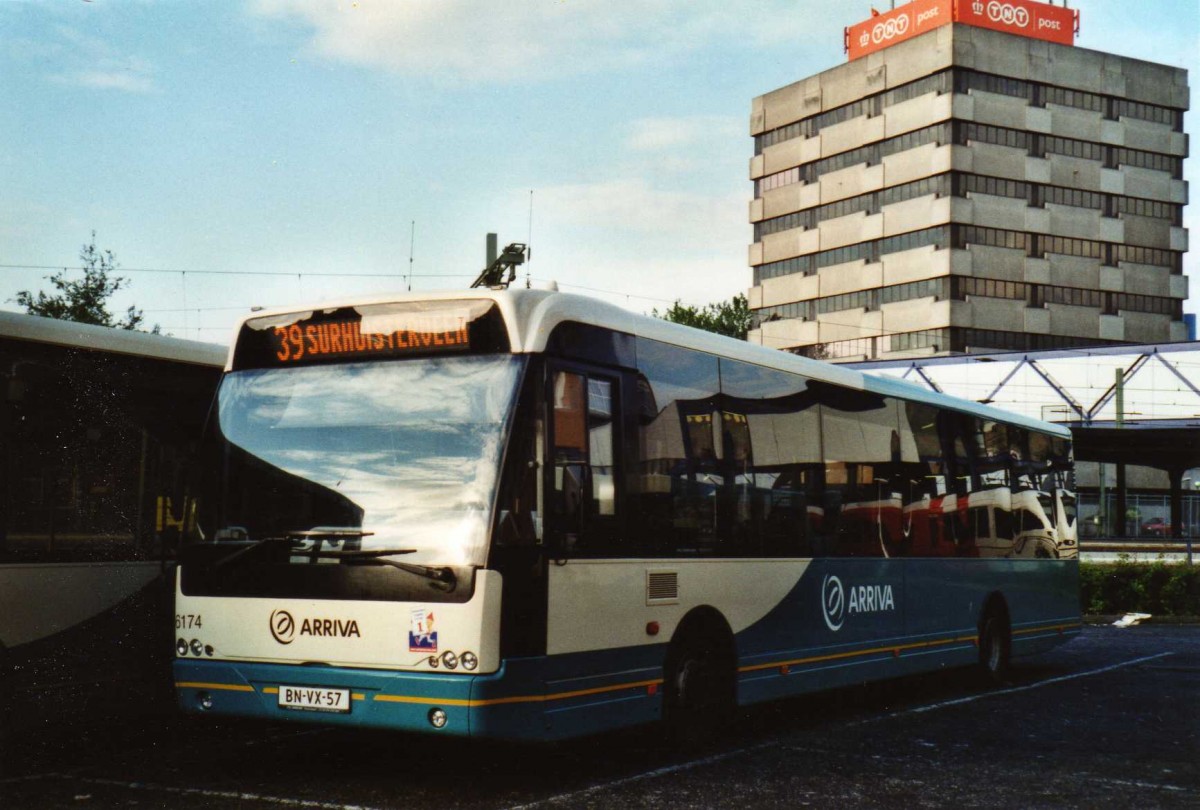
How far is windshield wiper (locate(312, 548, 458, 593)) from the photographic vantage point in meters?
8.18

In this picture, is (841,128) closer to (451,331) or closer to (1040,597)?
(1040,597)

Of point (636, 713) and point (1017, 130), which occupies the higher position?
point (1017, 130)

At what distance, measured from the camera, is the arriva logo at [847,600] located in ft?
39.4

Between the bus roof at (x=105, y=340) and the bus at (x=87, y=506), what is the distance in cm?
1

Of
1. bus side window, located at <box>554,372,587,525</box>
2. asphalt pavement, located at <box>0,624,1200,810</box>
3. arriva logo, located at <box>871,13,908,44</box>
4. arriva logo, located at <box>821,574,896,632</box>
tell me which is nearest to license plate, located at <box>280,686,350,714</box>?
asphalt pavement, located at <box>0,624,1200,810</box>

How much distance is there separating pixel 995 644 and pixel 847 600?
4.02m

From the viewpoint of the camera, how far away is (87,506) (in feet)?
33.0

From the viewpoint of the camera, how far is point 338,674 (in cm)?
852

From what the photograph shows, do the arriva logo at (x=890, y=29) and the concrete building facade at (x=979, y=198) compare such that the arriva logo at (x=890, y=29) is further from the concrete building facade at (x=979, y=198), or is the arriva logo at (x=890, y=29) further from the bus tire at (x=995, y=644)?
the bus tire at (x=995, y=644)

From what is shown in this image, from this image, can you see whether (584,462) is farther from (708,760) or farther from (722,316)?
(722,316)

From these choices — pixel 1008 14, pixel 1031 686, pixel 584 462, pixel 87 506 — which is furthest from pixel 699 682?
pixel 1008 14

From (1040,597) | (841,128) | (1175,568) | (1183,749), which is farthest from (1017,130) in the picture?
(1183,749)

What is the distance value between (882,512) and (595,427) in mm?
4925

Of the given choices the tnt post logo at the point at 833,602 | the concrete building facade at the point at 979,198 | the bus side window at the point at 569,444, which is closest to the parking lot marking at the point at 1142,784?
the tnt post logo at the point at 833,602
